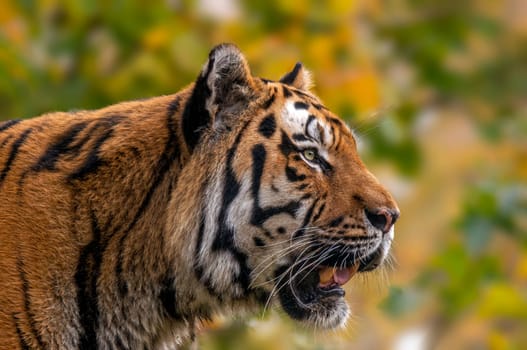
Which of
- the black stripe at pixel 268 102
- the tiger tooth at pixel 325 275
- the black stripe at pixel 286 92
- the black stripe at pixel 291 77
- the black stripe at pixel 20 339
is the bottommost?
the black stripe at pixel 20 339

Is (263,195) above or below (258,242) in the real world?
above

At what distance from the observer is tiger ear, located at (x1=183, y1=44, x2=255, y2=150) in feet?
15.6

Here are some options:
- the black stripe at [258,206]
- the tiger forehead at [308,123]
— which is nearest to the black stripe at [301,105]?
the tiger forehead at [308,123]

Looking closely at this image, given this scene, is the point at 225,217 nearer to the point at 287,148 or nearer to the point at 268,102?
the point at 287,148

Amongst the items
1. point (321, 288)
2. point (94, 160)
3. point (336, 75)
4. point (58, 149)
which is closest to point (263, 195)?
point (321, 288)

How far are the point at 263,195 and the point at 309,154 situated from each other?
0.87ft

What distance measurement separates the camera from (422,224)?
1688 centimetres

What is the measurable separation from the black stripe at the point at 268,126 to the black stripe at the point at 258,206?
0.11 m

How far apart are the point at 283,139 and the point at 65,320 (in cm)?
115

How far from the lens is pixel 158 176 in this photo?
15.7 ft

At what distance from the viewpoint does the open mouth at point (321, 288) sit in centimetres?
496

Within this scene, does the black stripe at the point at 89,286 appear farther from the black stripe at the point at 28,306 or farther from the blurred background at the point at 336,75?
the blurred background at the point at 336,75

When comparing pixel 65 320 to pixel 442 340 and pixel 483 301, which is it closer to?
pixel 483 301

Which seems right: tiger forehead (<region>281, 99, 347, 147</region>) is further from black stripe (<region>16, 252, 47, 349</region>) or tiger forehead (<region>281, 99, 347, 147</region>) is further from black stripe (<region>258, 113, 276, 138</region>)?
black stripe (<region>16, 252, 47, 349</region>)
